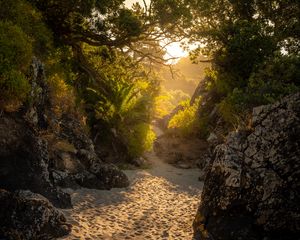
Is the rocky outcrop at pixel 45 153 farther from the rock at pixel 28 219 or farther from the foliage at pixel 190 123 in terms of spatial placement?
the foliage at pixel 190 123

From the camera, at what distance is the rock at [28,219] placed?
654cm

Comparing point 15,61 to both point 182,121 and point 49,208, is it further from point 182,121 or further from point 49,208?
point 182,121

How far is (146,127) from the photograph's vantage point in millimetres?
17734

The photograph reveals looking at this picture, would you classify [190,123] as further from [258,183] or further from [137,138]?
[258,183]

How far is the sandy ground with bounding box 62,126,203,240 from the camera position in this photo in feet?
26.1

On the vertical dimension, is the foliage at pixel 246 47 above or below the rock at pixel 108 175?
above

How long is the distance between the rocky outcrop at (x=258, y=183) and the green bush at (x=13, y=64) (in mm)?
5512

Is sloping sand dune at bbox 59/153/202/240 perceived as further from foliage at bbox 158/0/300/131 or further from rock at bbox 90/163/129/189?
foliage at bbox 158/0/300/131

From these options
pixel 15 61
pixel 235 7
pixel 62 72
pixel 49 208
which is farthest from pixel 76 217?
pixel 235 7

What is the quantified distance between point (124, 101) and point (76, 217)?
911cm

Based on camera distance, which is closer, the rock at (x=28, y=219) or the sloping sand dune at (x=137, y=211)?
the rock at (x=28, y=219)

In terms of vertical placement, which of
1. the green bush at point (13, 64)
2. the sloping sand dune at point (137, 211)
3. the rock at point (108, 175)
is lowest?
the sloping sand dune at point (137, 211)

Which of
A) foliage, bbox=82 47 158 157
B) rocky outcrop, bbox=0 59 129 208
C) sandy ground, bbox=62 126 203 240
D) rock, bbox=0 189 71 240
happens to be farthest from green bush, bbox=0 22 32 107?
foliage, bbox=82 47 158 157

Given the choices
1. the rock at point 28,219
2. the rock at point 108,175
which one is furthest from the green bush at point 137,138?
the rock at point 28,219
